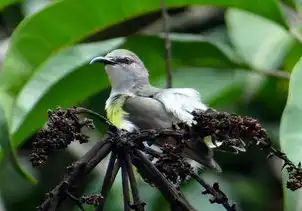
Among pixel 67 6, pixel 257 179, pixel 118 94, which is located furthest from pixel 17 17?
pixel 118 94

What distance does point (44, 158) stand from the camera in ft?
3.53

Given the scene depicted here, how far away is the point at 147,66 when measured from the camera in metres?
2.29

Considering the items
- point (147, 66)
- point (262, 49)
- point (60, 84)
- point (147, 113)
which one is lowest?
point (147, 113)

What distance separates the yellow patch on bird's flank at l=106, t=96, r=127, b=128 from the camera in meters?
1.63

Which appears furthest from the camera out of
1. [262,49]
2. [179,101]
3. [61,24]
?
[262,49]

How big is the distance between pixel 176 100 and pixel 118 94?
32 cm

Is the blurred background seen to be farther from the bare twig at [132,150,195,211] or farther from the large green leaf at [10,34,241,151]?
the bare twig at [132,150,195,211]

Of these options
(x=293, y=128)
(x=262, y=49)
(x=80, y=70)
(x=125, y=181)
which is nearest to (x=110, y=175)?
(x=125, y=181)

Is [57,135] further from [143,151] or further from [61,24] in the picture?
[61,24]

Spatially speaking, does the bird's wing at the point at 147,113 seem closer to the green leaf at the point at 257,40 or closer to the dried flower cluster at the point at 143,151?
the dried flower cluster at the point at 143,151

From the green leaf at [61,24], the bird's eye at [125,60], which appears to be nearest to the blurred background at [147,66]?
the green leaf at [61,24]

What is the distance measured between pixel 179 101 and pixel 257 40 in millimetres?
1135

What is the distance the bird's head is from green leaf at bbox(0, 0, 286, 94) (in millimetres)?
103

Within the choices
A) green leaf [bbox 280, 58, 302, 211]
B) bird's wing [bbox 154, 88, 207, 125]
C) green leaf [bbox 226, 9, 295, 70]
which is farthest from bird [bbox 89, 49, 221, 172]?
green leaf [bbox 226, 9, 295, 70]
